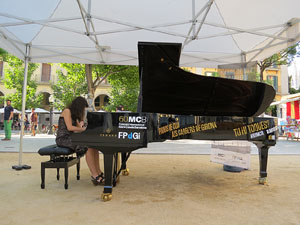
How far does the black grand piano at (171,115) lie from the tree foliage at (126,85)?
931cm

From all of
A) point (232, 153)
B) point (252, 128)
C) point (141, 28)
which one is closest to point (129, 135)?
point (252, 128)

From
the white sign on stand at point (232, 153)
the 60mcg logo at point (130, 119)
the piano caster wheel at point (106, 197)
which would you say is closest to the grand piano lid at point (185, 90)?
the 60mcg logo at point (130, 119)

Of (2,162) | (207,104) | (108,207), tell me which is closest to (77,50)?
(2,162)

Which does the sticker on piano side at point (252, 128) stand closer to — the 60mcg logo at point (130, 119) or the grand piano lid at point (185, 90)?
the grand piano lid at point (185, 90)

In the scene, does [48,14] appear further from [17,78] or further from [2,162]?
[17,78]

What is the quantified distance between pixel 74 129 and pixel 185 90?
1712mm

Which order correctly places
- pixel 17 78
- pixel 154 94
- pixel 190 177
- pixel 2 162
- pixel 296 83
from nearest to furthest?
pixel 154 94
pixel 190 177
pixel 2 162
pixel 17 78
pixel 296 83

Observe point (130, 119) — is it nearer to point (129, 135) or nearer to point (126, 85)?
point (129, 135)

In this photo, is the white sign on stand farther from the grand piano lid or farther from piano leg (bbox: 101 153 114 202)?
piano leg (bbox: 101 153 114 202)

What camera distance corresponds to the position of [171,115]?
112 inches

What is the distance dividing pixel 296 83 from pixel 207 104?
121 ft

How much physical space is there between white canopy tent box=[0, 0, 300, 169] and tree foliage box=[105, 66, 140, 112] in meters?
5.92

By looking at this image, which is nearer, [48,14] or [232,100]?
[232,100]

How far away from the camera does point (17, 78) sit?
21.4 m
